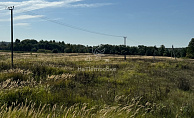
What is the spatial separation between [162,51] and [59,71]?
80.9 meters

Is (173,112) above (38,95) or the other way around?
the other way around

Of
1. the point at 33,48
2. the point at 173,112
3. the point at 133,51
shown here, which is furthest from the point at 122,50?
the point at 173,112

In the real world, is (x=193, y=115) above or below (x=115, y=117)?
below

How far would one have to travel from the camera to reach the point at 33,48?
10300cm

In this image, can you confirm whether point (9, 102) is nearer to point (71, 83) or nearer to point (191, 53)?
point (71, 83)

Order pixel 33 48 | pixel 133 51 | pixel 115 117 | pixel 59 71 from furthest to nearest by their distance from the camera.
→ pixel 33 48, pixel 133 51, pixel 59 71, pixel 115 117

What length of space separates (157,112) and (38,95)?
4.16 meters

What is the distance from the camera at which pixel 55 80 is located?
968cm

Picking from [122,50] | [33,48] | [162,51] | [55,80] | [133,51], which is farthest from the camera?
[33,48]

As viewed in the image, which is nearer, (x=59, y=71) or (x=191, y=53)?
(x=59, y=71)

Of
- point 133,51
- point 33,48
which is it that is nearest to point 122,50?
point 133,51

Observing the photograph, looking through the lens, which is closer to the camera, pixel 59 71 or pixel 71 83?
pixel 71 83

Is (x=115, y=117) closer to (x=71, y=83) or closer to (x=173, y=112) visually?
(x=173, y=112)

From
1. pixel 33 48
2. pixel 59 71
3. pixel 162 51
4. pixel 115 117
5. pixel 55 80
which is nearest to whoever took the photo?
pixel 115 117
